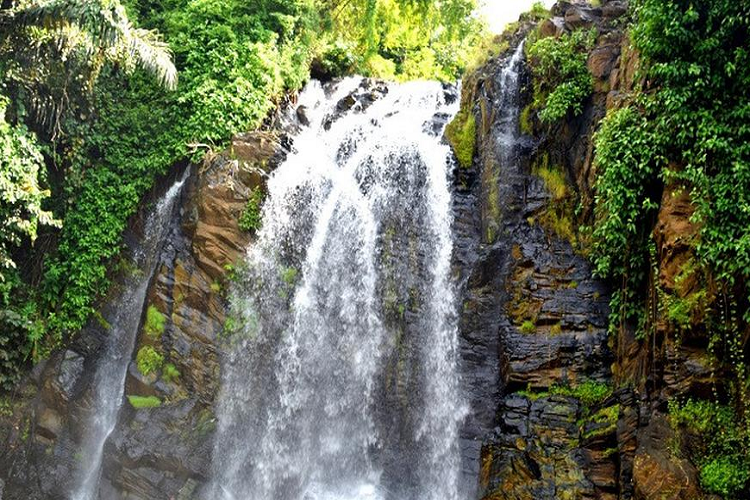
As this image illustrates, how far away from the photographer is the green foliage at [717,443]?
6355mm

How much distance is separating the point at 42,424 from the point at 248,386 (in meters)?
4.40

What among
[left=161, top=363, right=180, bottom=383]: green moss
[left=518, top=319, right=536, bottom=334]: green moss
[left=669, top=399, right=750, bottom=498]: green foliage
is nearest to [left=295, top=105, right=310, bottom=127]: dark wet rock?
[left=161, top=363, right=180, bottom=383]: green moss

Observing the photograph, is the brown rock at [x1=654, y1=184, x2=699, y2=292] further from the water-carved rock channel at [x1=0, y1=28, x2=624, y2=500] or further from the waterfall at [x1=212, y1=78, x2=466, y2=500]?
the waterfall at [x1=212, y1=78, x2=466, y2=500]

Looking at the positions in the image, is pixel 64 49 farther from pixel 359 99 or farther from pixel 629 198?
pixel 629 198

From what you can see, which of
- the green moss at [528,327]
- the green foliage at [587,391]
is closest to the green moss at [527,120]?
the green moss at [528,327]

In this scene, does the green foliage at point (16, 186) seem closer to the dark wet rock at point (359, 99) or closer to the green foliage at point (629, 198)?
the dark wet rock at point (359, 99)

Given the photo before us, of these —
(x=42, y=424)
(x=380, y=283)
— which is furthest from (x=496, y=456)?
(x=42, y=424)

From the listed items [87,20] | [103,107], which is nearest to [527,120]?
[87,20]

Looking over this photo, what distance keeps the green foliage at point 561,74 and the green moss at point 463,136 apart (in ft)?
5.57

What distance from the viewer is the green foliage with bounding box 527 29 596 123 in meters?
11.0

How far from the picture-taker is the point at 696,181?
7438 mm

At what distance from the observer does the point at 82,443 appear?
11672 millimetres

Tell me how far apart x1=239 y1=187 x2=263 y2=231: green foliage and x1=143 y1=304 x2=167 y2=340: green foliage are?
250 cm

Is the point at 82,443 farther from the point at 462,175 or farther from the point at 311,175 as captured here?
the point at 462,175
